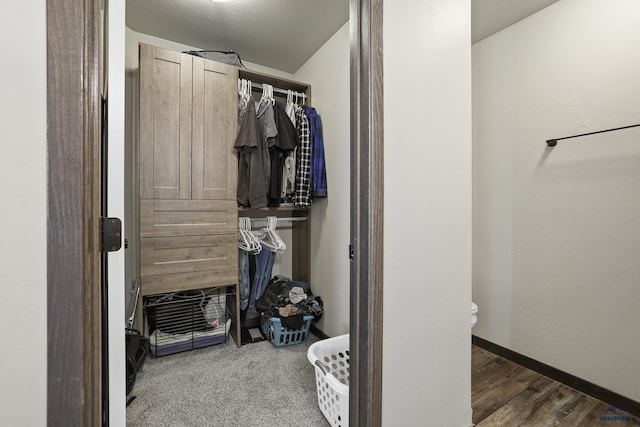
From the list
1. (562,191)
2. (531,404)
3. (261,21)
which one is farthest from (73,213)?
(562,191)

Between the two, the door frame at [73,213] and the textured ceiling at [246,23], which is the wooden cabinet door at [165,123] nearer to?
the textured ceiling at [246,23]

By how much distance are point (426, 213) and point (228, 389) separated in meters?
1.54

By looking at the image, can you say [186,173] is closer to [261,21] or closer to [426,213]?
[261,21]

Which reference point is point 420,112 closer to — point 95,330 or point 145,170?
point 95,330

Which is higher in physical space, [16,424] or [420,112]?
[420,112]

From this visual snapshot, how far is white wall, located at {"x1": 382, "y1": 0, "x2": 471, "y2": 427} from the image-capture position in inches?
41.8

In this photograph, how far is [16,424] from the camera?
56cm

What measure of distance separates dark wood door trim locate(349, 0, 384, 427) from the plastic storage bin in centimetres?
122

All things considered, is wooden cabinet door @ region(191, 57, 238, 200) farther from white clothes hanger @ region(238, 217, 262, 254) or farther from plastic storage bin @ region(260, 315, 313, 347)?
plastic storage bin @ region(260, 315, 313, 347)

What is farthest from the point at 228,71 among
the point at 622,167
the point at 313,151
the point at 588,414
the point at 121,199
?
the point at 588,414

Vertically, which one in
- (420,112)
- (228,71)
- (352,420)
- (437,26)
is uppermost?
(228,71)

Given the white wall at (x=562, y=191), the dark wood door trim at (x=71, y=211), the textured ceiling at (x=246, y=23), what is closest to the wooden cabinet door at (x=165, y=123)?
the textured ceiling at (x=246, y=23)

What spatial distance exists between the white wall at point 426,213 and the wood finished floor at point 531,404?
0.32m

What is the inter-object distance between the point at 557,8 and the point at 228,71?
2.25 m
